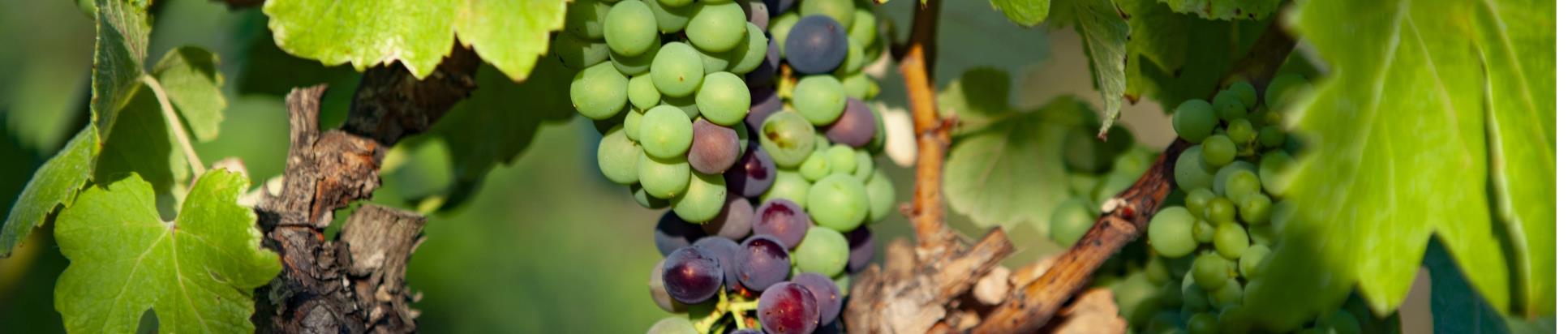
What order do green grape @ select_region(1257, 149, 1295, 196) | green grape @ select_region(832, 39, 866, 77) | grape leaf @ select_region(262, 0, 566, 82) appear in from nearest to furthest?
grape leaf @ select_region(262, 0, 566, 82), green grape @ select_region(1257, 149, 1295, 196), green grape @ select_region(832, 39, 866, 77)

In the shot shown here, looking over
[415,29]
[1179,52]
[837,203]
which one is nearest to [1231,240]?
[1179,52]

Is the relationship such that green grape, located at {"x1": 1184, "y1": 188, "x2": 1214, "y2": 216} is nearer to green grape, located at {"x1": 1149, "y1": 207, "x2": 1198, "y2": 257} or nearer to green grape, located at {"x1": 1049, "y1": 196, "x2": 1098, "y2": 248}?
green grape, located at {"x1": 1149, "y1": 207, "x2": 1198, "y2": 257}

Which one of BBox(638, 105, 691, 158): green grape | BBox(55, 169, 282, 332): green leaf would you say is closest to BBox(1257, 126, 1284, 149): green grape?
BBox(638, 105, 691, 158): green grape

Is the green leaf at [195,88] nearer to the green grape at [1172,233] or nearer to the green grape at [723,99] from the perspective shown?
the green grape at [723,99]

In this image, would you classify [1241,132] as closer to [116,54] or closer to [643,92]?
[643,92]

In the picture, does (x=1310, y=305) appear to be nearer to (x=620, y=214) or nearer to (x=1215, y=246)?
(x=1215, y=246)

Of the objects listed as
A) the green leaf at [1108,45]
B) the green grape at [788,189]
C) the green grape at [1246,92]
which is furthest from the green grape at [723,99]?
the green grape at [1246,92]
